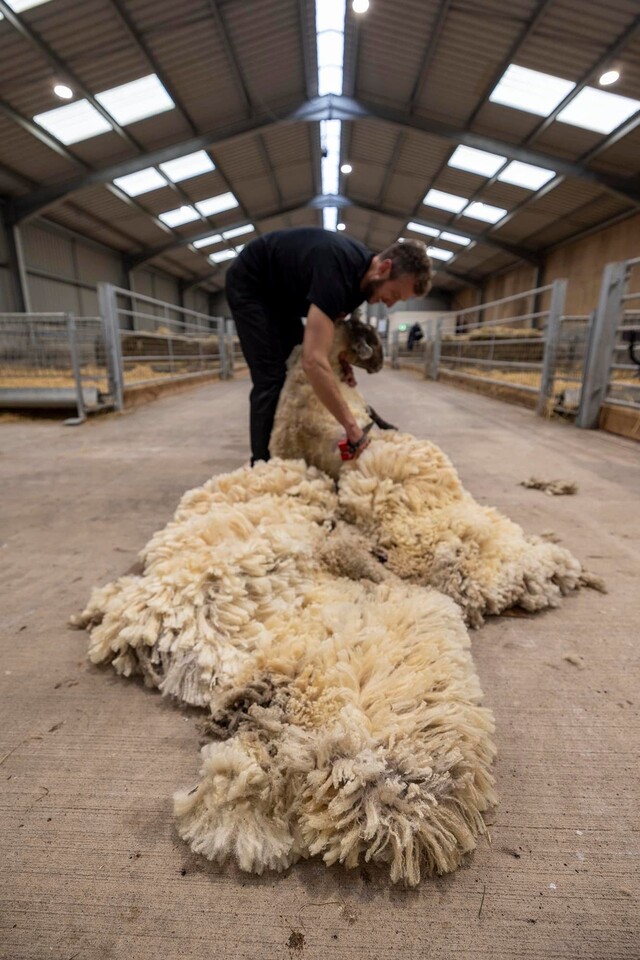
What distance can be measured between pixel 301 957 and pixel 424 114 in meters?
11.7

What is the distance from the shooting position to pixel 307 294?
172cm

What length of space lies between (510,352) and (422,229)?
35.1ft

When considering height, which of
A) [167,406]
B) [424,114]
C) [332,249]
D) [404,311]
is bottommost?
[167,406]

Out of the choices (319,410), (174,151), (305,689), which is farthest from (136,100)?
(305,689)

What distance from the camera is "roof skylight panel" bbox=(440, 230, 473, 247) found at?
1550 cm

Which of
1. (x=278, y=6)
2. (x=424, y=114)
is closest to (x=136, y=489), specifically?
(x=278, y=6)

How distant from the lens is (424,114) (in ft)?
30.0

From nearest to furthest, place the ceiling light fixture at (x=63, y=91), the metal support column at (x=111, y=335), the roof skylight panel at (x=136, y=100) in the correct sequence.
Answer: the metal support column at (x=111, y=335)
the ceiling light fixture at (x=63, y=91)
the roof skylight panel at (x=136, y=100)

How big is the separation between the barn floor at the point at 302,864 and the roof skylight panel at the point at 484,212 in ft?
45.8

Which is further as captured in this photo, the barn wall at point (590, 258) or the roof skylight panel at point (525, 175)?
the barn wall at point (590, 258)

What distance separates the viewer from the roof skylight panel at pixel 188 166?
10.3 meters

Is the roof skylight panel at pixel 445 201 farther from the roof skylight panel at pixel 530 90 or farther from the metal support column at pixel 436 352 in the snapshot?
the metal support column at pixel 436 352

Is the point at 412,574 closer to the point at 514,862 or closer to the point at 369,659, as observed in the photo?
the point at 369,659

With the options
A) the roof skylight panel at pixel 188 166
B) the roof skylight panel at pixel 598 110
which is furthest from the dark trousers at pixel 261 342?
the roof skylight panel at pixel 188 166
